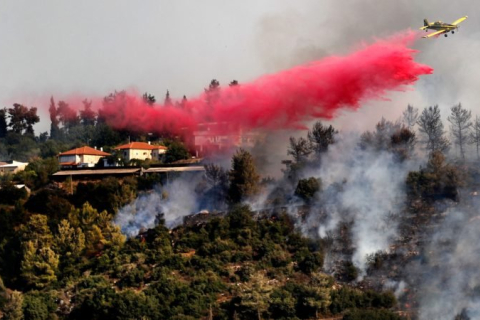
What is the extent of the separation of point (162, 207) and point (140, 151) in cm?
2233

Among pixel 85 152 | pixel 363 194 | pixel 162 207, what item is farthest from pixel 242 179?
pixel 85 152

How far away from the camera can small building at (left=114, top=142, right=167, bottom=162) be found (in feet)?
260

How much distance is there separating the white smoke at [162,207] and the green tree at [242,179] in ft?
12.7

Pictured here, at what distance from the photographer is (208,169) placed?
6003 centimetres

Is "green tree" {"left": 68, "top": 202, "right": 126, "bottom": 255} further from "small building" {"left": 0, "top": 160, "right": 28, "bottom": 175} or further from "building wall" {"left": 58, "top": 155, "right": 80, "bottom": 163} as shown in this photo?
"small building" {"left": 0, "top": 160, "right": 28, "bottom": 175}

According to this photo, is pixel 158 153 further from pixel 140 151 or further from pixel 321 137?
pixel 321 137

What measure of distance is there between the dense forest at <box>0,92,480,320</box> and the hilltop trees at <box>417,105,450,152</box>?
0.14m

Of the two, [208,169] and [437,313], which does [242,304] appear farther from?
[208,169]

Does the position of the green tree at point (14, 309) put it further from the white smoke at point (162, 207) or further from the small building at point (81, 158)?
the small building at point (81, 158)

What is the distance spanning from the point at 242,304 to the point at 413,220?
14.2 metres

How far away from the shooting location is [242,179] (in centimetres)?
5609

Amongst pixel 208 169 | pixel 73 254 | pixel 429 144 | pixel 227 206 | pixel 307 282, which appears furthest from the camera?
pixel 429 144

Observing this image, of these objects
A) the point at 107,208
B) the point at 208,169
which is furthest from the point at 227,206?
the point at 107,208

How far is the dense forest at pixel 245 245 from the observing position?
4053cm
